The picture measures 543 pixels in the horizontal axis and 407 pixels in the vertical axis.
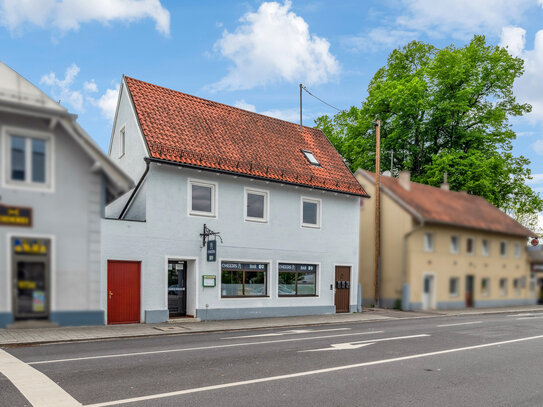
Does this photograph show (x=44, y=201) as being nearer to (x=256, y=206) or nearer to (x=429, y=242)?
(x=429, y=242)

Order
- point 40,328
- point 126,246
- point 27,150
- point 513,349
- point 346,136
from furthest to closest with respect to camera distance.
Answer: point 346,136 → point 513,349 → point 126,246 → point 40,328 → point 27,150

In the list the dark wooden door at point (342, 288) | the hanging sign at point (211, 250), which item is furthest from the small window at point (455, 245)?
the dark wooden door at point (342, 288)

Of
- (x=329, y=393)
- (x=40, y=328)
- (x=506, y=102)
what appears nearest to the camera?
(x=40, y=328)

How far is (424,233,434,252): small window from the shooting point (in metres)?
9.08

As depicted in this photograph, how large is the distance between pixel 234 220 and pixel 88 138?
2738cm

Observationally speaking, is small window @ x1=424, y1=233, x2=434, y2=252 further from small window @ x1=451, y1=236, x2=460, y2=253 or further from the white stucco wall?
the white stucco wall

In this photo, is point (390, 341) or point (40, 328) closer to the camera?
point (40, 328)

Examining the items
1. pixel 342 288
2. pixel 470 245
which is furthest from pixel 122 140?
pixel 342 288

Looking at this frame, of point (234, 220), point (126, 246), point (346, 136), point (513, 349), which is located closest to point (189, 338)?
point (234, 220)

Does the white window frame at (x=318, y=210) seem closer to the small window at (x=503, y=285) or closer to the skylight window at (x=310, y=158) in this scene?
the skylight window at (x=310, y=158)

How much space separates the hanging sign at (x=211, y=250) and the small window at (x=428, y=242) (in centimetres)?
1768

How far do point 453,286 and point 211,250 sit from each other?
17.2m

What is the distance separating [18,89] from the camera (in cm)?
113

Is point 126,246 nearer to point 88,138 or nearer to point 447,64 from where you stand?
point 88,138
